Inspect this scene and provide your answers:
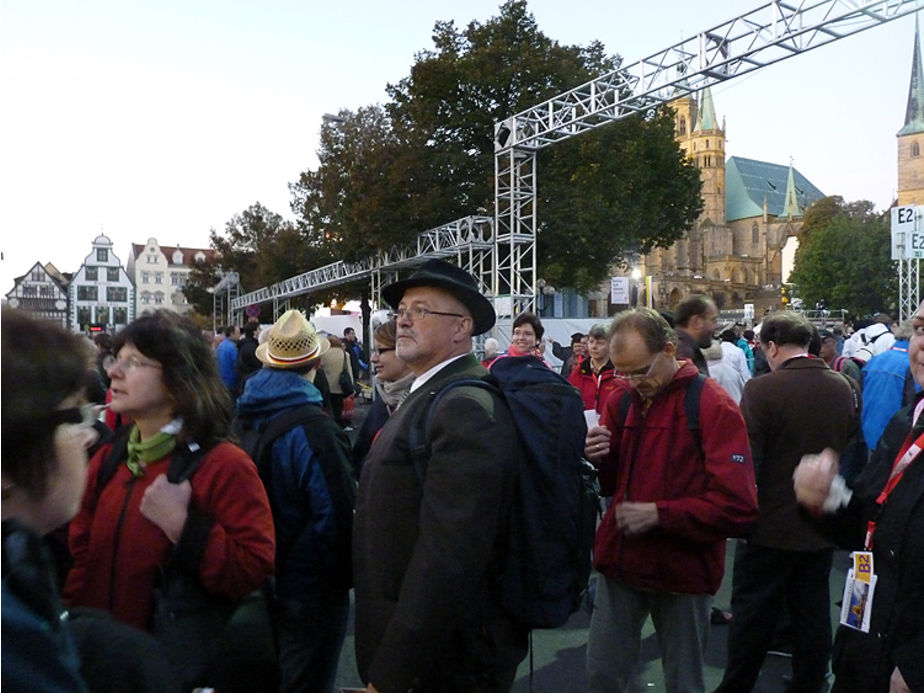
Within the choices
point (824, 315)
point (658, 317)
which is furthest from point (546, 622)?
point (824, 315)

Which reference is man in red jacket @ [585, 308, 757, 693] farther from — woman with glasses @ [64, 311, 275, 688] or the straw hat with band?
woman with glasses @ [64, 311, 275, 688]

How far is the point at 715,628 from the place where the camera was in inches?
209

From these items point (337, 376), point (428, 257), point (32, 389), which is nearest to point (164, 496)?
point (32, 389)

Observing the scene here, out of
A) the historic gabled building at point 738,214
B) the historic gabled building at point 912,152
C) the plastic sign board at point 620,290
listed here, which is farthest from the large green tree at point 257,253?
the historic gabled building at point 912,152

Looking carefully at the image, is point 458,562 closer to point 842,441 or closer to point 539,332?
point 842,441

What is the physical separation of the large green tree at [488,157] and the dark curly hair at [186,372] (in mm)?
23048

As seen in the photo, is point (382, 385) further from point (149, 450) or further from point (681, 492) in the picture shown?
point (149, 450)

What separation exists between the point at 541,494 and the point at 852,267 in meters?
64.7

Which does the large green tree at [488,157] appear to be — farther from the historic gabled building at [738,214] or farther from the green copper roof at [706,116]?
the green copper roof at [706,116]

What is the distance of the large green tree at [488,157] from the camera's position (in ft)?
84.5

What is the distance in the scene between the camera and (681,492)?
3.11 m

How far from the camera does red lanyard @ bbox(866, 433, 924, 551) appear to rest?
7.63ft

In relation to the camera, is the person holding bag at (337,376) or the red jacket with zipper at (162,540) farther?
the person holding bag at (337,376)

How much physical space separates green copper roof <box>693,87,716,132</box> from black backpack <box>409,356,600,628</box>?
399ft
